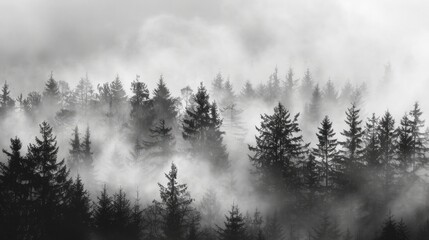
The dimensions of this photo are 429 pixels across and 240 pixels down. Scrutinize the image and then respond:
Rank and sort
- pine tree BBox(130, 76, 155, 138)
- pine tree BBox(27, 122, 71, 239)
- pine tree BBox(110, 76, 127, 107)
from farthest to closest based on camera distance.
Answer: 1. pine tree BBox(110, 76, 127, 107)
2. pine tree BBox(130, 76, 155, 138)
3. pine tree BBox(27, 122, 71, 239)

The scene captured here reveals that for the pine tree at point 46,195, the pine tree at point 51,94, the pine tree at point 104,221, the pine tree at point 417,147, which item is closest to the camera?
the pine tree at point 46,195

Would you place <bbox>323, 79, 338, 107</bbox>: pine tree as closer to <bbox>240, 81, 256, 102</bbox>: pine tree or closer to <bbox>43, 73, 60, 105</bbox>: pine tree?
<bbox>240, 81, 256, 102</bbox>: pine tree

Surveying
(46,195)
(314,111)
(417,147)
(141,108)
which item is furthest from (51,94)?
(417,147)

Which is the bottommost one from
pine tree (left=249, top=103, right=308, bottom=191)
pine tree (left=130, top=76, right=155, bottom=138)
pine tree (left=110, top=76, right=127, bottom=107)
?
pine tree (left=249, top=103, right=308, bottom=191)

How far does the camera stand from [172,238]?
132 feet

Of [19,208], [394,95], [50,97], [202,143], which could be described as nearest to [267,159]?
[202,143]

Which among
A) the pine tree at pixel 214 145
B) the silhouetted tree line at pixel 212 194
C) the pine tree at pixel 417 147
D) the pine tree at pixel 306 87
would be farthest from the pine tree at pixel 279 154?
the pine tree at pixel 306 87

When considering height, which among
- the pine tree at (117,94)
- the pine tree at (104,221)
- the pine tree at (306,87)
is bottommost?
the pine tree at (104,221)

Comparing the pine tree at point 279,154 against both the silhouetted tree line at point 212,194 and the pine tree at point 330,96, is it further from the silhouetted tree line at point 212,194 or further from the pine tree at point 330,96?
the pine tree at point 330,96

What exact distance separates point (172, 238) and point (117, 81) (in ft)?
176

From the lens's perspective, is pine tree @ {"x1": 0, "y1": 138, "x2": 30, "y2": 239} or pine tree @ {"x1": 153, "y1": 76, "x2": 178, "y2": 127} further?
pine tree @ {"x1": 153, "y1": 76, "x2": 178, "y2": 127}

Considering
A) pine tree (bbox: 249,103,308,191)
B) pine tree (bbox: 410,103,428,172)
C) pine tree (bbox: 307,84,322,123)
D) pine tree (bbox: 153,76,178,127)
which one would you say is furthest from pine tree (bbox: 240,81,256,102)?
pine tree (bbox: 249,103,308,191)

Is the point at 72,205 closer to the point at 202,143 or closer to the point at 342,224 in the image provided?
the point at 202,143

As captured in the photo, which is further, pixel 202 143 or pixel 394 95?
pixel 394 95
